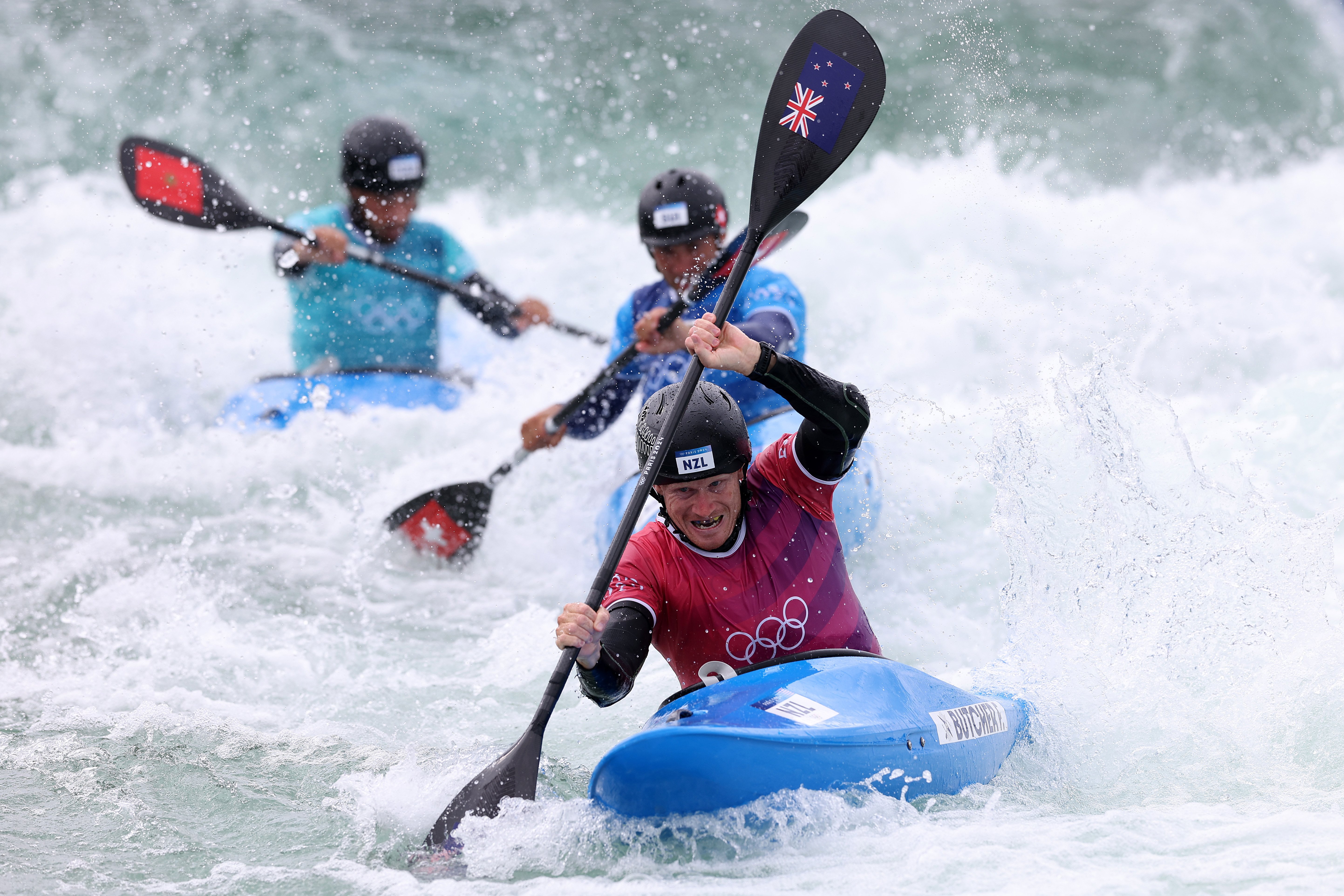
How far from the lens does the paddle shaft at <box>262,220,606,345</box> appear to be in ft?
21.1

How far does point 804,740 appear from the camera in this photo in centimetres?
279

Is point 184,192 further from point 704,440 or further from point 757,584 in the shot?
point 757,584

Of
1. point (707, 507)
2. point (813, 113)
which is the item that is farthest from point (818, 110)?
point (707, 507)

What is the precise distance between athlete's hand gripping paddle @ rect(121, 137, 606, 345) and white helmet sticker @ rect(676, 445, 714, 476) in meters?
3.86

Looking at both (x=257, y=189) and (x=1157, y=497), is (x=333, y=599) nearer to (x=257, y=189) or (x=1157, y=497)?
(x=1157, y=497)

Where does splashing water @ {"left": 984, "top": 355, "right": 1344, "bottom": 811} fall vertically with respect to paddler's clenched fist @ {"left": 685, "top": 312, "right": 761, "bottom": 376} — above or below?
below

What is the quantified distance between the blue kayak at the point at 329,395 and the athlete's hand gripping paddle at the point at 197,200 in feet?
1.67

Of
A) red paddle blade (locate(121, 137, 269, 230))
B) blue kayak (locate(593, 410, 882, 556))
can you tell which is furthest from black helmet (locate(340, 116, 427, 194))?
blue kayak (locate(593, 410, 882, 556))

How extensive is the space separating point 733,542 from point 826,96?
149 centimetres

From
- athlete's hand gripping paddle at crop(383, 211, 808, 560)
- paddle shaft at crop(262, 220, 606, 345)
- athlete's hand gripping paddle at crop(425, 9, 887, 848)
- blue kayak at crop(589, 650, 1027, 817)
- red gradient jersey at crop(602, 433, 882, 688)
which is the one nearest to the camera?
blue kayak at crop(589, 650, 1027, 817)

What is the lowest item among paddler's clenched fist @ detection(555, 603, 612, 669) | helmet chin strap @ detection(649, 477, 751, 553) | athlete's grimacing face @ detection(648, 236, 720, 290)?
paddler's clenched fist @ detection(555, 603, 612, 669)

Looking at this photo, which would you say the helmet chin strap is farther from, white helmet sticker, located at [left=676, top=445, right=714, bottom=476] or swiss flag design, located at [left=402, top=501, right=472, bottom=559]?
swiss flag design, located at [left=402, top=501, right=472, bottom=559]

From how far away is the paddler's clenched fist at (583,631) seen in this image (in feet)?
9.52

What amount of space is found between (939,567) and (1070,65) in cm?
903
